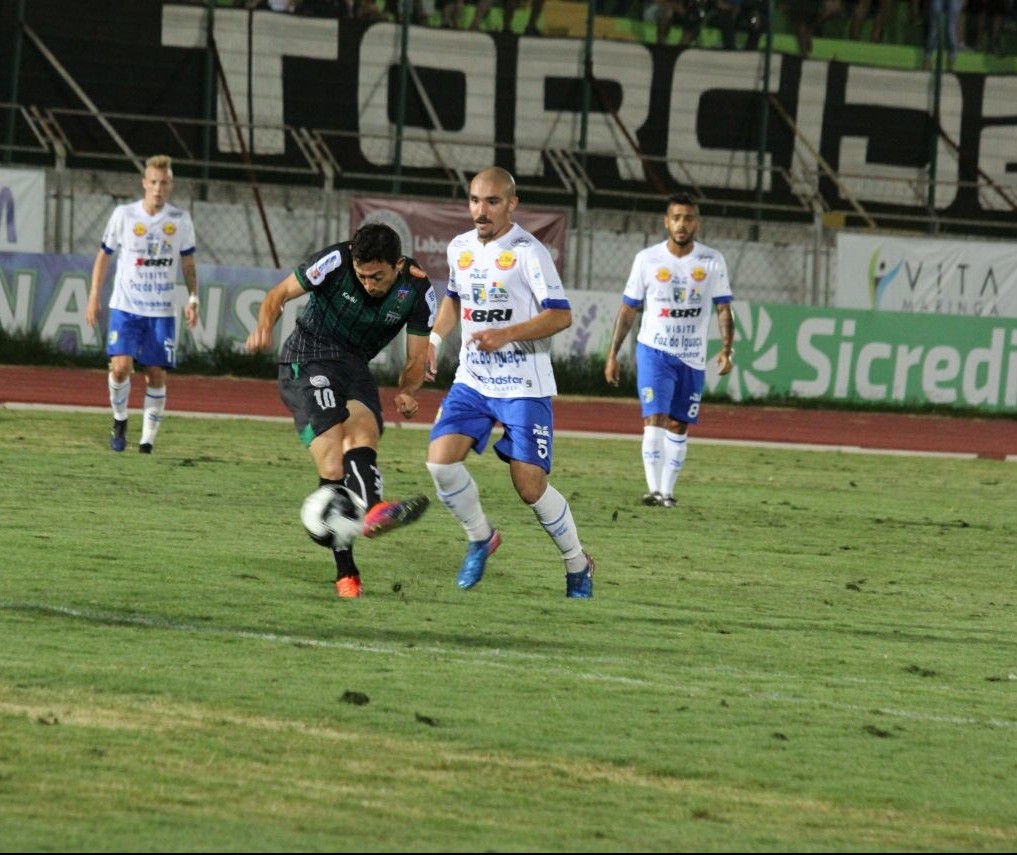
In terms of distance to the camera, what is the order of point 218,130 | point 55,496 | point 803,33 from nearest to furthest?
point 55,496
point 218,130
point 803,33

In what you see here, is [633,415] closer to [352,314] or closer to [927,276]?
[927,276]

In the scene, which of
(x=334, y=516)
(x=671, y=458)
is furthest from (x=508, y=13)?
(x=334, y=516)

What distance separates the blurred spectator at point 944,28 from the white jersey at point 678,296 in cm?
1821

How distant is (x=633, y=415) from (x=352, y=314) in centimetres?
1403

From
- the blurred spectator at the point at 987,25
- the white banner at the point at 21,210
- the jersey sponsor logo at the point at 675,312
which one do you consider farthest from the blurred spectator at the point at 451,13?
the jersey sponsor logo at the point at 675,312

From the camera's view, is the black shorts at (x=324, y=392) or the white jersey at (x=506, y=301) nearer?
the black shorts at (x=324, y=392)

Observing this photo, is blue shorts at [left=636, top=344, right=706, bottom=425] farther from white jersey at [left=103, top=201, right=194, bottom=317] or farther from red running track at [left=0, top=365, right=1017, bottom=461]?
red running track at [left=0, top=365, right=1017, bottom=461]

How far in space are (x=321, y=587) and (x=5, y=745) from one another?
346 centimetres

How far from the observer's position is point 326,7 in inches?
1118

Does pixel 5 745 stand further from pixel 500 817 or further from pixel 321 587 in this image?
pixel 321 587

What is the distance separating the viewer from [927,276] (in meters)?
24.9

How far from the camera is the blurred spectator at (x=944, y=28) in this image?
30.7 metres

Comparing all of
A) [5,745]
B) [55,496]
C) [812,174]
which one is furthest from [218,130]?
[5,745]

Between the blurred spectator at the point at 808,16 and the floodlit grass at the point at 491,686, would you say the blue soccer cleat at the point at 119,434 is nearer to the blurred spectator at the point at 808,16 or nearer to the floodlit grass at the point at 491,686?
the floodlit grass at the point at 491,686
